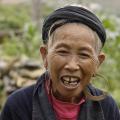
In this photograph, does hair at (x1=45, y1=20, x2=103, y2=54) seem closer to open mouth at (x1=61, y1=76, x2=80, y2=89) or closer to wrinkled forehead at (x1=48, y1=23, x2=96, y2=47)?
wrinkled forehead at (x1=48, y1=23, x2=96, y2=47)

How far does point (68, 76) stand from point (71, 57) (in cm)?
9

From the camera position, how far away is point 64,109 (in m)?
2.33

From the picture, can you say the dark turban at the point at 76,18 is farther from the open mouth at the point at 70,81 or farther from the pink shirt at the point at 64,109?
the pink shirt at the point at 64,109

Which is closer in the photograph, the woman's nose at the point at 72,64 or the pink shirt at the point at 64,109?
the woman's nose at the point at 72,64

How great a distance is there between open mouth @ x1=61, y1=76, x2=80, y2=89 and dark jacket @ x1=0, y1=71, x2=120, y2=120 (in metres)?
0.21

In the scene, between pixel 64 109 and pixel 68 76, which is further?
pixel 64 109

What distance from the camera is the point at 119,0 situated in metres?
22.7

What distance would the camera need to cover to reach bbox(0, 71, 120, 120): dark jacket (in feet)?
7.54

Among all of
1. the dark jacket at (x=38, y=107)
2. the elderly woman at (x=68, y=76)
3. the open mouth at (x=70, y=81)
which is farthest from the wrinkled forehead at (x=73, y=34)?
the dark jacket at (x=38, y=107)

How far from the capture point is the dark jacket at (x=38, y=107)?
230cm

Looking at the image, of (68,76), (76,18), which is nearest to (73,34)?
(76,18)

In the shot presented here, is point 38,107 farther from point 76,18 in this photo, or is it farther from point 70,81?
point 76,18

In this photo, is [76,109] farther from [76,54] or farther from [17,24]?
[17,24]

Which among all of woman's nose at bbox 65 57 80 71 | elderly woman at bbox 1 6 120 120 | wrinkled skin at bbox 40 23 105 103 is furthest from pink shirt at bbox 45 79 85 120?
woman's nose at bbox 65 57 80 71
